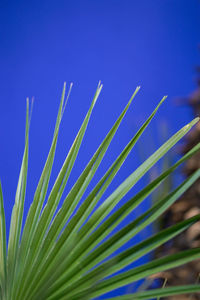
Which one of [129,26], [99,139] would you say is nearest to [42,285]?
[99,139]

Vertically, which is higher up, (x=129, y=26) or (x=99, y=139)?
(x=129, y=26)

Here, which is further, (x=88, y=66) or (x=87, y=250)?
(x=88, y=66)

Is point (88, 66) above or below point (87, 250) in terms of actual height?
above

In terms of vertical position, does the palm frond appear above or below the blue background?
below

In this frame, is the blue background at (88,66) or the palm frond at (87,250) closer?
the palm frond at (87,250)

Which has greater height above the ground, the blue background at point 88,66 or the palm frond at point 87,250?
the blue background at point 88,66

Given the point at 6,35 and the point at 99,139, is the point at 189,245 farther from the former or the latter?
the point at 6,35

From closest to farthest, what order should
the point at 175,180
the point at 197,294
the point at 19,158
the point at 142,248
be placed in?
1. the point at 142,248
2. the point at 197,294
3. the point at 175,180
4. the point at 19,158

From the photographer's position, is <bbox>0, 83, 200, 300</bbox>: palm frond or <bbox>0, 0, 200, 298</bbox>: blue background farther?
<bbox>0, 0, 200, 298</bbox>: blue background
